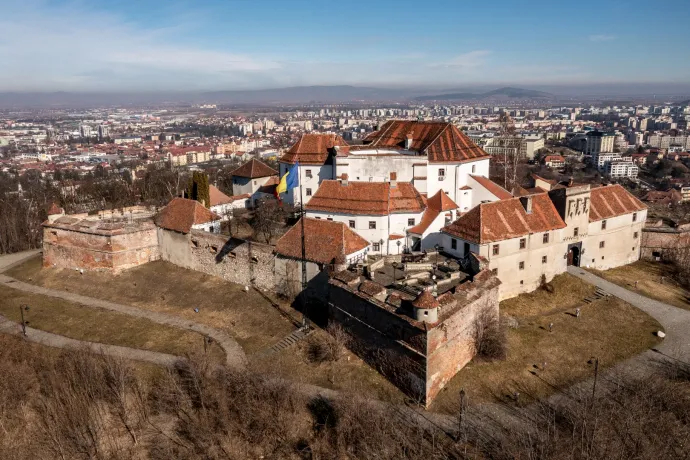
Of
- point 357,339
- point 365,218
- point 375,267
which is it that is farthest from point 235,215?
point 357,339

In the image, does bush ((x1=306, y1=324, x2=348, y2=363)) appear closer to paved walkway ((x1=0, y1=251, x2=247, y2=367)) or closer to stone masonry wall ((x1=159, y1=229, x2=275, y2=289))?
paved walkway ((x1=0, y1=251, x2=247, y2=367))

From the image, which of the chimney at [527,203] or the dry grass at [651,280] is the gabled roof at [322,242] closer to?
the chimney at [527,203]

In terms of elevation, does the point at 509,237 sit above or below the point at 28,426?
above

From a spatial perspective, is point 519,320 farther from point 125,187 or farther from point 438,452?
point 125,187

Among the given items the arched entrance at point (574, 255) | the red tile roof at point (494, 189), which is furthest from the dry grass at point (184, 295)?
the arched entrance at point (574, 255)

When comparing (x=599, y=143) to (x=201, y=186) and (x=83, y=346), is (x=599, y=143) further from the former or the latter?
(x=83, y=346)

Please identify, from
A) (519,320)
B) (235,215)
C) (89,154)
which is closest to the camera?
(519,320)

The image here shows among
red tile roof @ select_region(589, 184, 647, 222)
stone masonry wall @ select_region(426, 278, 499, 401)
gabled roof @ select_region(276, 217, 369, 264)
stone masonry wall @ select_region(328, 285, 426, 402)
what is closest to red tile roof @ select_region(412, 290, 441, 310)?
stone masonry wall @ select_region(426, 278, 499, 401)
